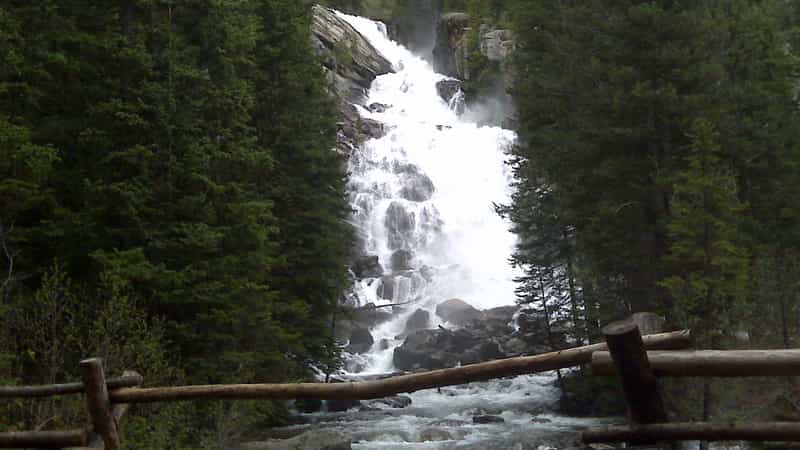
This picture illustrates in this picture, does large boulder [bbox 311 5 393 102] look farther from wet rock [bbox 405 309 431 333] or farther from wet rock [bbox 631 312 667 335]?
wet rock [bbox 631 312 667 335]

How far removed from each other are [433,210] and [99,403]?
121ft

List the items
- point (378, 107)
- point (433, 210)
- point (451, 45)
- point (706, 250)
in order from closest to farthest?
point (706, 250), point (433, 210), point (378, 107), point (451, 45)

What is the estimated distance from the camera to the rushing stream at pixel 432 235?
67.8 ft

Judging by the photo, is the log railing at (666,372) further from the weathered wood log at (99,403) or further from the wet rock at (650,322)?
the wet rock at (650,322)

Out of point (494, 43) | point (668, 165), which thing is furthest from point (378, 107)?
point (668, 165)

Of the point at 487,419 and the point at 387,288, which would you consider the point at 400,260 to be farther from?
the point at 487,419

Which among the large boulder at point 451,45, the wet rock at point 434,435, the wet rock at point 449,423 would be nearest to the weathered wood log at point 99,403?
the wet rock at point 434,435

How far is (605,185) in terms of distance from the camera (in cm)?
1959

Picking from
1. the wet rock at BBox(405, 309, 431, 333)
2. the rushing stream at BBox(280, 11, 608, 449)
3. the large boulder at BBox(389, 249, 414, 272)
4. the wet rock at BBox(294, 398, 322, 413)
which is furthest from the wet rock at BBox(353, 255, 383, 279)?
the wet rock at BBox(294, 398, 322, 413)

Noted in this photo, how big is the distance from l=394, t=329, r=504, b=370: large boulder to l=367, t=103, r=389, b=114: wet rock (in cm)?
2325

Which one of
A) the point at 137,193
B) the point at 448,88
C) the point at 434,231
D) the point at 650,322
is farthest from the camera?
the point at 448,88

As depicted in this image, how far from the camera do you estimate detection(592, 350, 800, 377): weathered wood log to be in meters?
3.79

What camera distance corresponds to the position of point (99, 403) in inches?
212

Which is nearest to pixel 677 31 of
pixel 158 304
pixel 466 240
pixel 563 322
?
pixel 563 322
